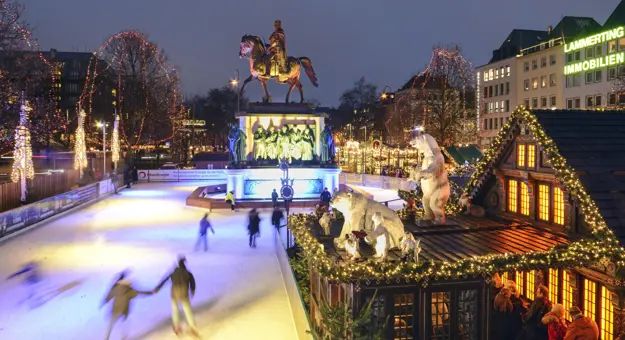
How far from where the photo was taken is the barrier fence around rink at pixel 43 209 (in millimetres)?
20288

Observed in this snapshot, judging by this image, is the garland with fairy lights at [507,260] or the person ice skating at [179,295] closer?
the garland with fairy lights at [507,260]

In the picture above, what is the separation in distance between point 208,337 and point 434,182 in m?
5.83

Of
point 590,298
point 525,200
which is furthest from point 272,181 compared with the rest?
point 590,298

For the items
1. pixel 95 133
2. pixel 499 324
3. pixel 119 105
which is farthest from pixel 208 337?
pixel 95 133

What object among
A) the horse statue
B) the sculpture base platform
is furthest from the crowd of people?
the horse statue

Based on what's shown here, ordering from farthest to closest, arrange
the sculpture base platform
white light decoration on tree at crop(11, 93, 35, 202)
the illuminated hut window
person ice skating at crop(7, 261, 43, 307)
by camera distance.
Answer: the sculpture base platform
white light decoration on tree at crop(11, 93, 35, 202)
person ice skating at crop(7, 261, 43, 307)
the illuminated hut window

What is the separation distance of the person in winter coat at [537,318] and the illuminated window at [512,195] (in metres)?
2.47

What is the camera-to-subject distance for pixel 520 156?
11.1 metres

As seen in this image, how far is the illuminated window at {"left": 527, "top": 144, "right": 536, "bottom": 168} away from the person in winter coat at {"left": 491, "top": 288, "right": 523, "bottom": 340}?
2.51 m

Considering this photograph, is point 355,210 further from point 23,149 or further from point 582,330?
point 23,149

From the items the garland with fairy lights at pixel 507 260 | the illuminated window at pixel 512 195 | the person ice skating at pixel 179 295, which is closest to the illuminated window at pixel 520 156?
the illuminated window at pixel 512 195

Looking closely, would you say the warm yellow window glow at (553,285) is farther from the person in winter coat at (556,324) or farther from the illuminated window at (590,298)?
the person in winter coat at (556,324)

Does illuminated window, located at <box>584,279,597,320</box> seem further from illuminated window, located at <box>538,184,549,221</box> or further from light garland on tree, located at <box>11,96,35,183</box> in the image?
light garland on tree, located at <box>11,96,35,183</box>

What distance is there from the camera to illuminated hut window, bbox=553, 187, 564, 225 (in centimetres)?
1005
